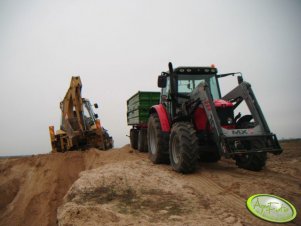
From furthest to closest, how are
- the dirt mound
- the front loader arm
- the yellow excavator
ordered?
the yellow excavator < the dirt mound < the front loader arm

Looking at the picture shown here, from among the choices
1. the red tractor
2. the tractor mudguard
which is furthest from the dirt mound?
the red tractor

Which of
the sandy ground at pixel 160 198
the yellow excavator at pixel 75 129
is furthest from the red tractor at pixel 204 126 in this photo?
the yellow excavator at pixel 75 129

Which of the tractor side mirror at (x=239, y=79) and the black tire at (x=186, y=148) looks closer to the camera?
the black tire at (x=186, y=148)

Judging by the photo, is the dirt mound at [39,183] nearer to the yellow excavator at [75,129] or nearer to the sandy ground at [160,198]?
the sandy ground at [160,198]

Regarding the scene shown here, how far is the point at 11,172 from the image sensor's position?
12.2 meters

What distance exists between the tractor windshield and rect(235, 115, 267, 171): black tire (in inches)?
45.5

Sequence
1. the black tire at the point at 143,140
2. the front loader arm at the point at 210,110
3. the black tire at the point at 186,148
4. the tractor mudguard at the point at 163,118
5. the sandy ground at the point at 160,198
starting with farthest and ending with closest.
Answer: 1. the black tire at the point at 143,140
2. the tractor mudguard at the point at 163,118
3. the black tire at the point at 186,148
4. the front loader arm at the point at 210,110
5. the sandy ground at the point at 160,198

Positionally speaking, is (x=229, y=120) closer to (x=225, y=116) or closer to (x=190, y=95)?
(x=225, y=116)

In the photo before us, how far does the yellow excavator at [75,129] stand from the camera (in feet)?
46.6

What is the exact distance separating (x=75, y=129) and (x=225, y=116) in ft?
32.5

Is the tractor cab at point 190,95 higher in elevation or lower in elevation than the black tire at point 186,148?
higher

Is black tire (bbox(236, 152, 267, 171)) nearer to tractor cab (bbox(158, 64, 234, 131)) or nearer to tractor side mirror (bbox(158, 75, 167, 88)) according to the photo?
tractor cab (bbox(158, 64, 234, 131))

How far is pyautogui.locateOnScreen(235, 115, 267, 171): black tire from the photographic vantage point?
6328 millimetres

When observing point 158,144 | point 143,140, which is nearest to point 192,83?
point 158,144
